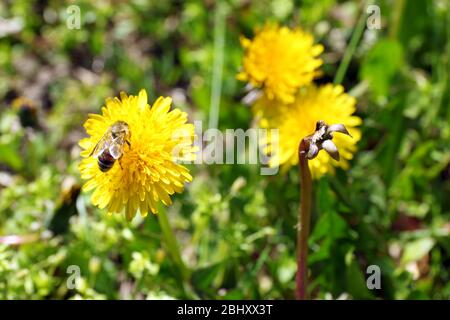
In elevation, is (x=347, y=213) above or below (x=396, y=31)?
below

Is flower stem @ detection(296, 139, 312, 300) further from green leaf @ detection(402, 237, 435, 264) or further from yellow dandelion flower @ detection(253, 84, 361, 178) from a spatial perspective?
green leaf @ detection(402, 237, 435, 264)

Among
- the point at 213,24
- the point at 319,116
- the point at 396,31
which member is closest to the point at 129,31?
the point at 213,24

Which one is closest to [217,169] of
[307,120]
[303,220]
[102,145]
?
[307,120]

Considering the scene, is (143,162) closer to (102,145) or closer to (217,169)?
(102,145)

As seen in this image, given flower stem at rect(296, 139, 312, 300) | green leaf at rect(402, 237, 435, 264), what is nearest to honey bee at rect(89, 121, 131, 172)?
flower stem at rect(296, 139, 312, 300)

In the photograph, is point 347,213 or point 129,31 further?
point 129,31

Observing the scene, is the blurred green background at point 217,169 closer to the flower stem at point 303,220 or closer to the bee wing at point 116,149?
the flower stem at point 303,220

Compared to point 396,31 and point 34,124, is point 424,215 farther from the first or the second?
point 34,124
